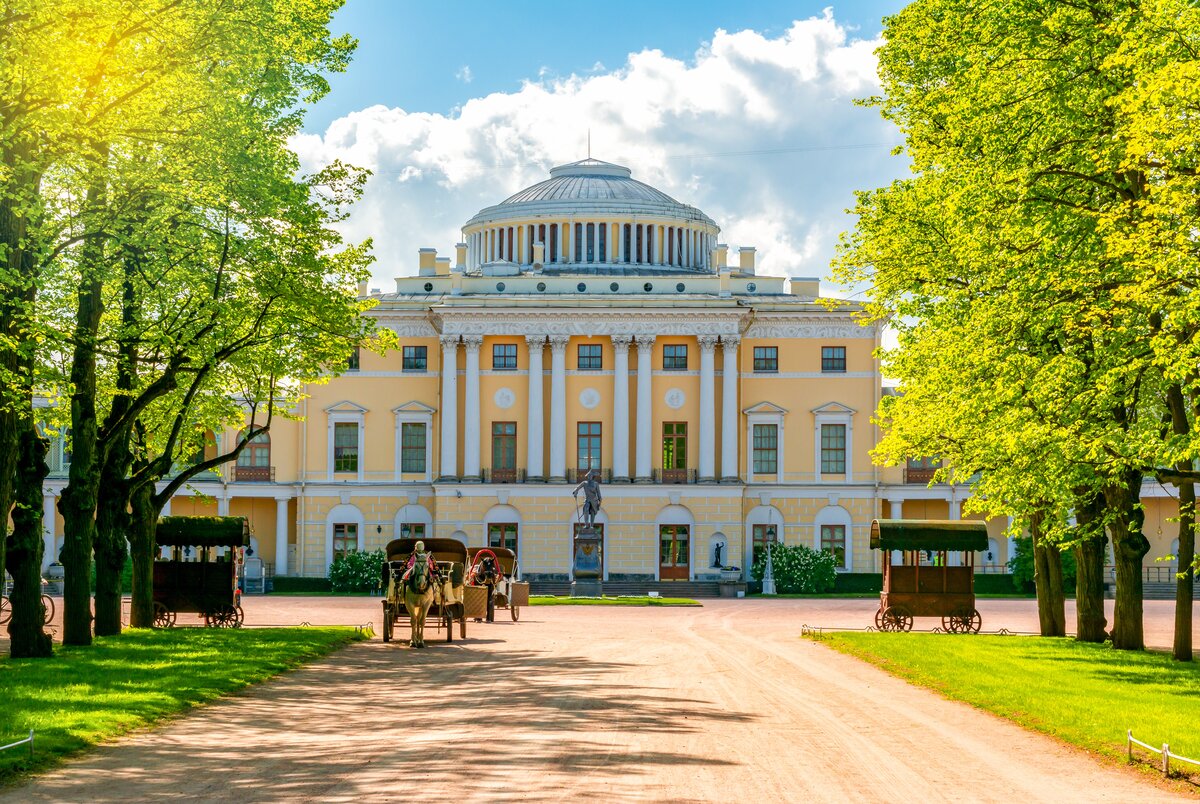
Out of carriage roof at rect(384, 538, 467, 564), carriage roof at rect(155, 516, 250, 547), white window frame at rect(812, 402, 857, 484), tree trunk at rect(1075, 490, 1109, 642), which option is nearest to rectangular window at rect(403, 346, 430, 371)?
white window frame at rect(812, 402, 857, 484)

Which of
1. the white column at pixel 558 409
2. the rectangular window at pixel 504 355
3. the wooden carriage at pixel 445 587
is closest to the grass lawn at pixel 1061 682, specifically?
the wooden carriage at pixel 445 587

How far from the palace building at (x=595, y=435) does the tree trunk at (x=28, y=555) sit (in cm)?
4216

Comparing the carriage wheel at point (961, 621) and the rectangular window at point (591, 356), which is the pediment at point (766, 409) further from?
the carriage wheel at point (961, 621)

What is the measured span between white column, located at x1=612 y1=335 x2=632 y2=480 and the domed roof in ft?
33.6

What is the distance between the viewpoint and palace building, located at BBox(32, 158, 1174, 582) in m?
66.5

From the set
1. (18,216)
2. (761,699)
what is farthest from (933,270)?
(18,216)

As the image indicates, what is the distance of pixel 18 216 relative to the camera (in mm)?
21547

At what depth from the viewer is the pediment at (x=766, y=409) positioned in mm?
67938

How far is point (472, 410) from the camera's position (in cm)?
6706

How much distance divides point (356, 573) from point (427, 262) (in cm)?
1620

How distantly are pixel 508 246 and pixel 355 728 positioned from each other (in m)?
60.9

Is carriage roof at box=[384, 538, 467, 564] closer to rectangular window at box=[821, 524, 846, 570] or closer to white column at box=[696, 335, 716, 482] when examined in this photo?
white column at box=[696, 335, 716, 482]

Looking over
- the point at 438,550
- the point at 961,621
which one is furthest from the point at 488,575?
the point at 961,621

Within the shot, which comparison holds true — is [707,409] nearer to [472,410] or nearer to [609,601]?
[472,410]
